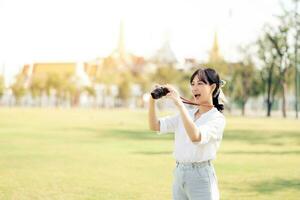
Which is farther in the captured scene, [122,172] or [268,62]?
[268,62]

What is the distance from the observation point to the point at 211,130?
3703 mm

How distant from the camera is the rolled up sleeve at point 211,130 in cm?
360

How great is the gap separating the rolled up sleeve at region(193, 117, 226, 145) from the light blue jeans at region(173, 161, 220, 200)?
0.18m

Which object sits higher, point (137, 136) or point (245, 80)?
point (245, 80)

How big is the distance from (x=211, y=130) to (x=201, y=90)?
257 mm

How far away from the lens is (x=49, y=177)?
389 inches

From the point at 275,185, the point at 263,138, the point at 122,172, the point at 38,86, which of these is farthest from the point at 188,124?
the point at 38,86

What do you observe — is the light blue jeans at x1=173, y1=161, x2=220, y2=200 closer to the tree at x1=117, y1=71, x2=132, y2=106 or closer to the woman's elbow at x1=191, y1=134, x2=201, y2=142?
the woman's elbow at x1=191, y1=134, x2=201, y2=142

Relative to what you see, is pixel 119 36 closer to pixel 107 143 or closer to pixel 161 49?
pixel 161 49

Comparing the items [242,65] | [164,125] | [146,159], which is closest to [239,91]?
[242,65]

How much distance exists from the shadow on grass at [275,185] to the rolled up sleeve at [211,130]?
17.0 feet

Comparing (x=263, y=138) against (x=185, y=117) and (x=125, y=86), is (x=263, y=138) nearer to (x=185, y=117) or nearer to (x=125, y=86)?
(x=185, y=117)

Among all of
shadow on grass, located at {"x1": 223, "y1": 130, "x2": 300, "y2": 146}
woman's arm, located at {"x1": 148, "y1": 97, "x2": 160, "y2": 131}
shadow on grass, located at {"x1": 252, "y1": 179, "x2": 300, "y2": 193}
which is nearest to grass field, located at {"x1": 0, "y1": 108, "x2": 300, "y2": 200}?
shadow on grass, located at {"x1": 252, "y1": 179, "x2": 300, "y2": 193}

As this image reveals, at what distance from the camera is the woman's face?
376cm
